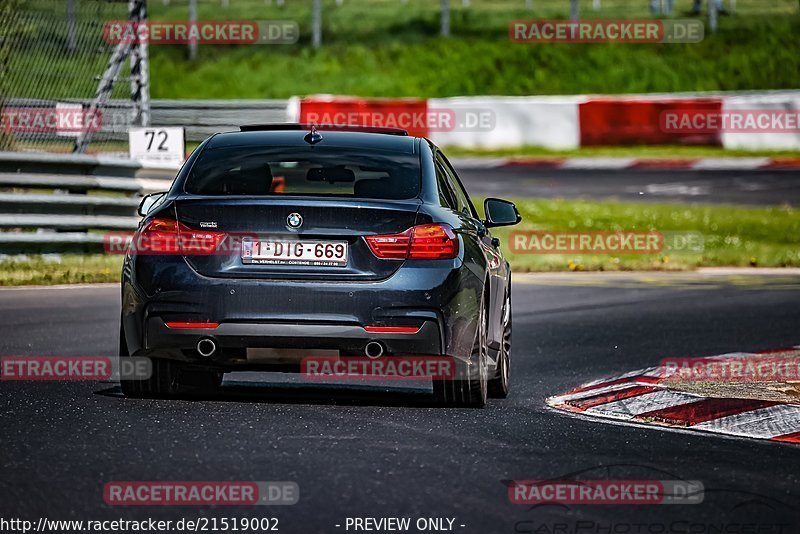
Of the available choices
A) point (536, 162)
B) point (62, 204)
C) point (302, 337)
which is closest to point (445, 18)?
point (536, 162)

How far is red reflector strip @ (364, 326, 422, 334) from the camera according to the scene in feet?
Result: 26.9

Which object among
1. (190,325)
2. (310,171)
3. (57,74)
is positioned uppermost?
(57,74)

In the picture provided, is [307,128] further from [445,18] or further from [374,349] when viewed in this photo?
[445,18]

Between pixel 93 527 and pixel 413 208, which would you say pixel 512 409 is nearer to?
pixel 413 208

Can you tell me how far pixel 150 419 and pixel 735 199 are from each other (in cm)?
2029

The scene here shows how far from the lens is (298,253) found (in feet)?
26.9

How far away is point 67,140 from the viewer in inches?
776

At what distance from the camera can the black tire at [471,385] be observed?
8.66 metres

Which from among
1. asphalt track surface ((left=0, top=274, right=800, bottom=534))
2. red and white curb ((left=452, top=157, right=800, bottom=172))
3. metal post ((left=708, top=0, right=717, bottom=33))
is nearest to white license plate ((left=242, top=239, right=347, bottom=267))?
asphalt track surface ((left=0, top=274, right=800, bottom=534))

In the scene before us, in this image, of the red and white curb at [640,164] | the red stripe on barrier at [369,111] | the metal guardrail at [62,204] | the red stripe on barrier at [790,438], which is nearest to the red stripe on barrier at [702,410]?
the red stripe on barrier at [790,438]

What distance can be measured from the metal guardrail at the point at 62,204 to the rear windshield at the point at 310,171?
342 inches

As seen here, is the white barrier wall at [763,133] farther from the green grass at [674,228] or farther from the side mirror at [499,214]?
the side mirror at [499,214]

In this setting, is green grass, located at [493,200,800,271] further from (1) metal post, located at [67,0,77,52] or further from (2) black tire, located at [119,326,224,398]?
(2) black tire, located at [119,326,224,398]

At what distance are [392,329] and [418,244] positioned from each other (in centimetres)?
43
